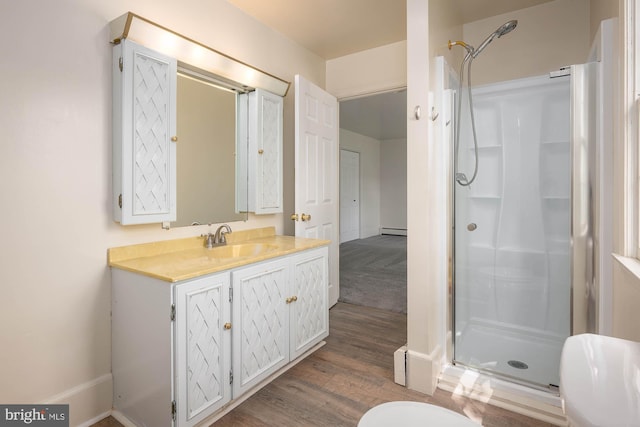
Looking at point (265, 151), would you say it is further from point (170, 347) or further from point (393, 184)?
point (393, 184)

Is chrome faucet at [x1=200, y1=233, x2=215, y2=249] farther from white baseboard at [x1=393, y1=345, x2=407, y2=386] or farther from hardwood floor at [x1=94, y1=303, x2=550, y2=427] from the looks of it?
white baseboard at [x1=393, y1=345, x2=407, y2=386]

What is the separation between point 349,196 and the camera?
7.77m

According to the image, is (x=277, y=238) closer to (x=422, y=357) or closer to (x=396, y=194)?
(x=422, y=357)

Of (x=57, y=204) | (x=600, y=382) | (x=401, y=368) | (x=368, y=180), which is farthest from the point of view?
(x=368, y=180)

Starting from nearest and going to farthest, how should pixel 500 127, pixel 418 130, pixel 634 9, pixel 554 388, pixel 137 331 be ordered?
1. pixel 634 9
2. pixel 137 331
3. pixel 554 388
4. pixel 418 130
5. pixel 500 127

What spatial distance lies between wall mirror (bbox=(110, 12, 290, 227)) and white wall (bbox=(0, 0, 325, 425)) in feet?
0.75

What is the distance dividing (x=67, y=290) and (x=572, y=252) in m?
2.76

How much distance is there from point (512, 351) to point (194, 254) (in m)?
2.16

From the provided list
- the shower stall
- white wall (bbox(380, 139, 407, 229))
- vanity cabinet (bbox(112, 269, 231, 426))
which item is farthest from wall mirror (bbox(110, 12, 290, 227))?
white wall (bbox(380, 139, 407, 229))

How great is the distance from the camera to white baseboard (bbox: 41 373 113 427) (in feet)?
5.27

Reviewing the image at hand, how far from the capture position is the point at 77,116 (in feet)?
5.29

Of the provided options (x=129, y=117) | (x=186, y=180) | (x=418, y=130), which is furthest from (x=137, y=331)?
(x=418, y=130)

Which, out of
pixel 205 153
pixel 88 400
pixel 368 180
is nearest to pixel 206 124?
pixel 205 153

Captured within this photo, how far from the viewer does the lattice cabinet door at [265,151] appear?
8.20ft
